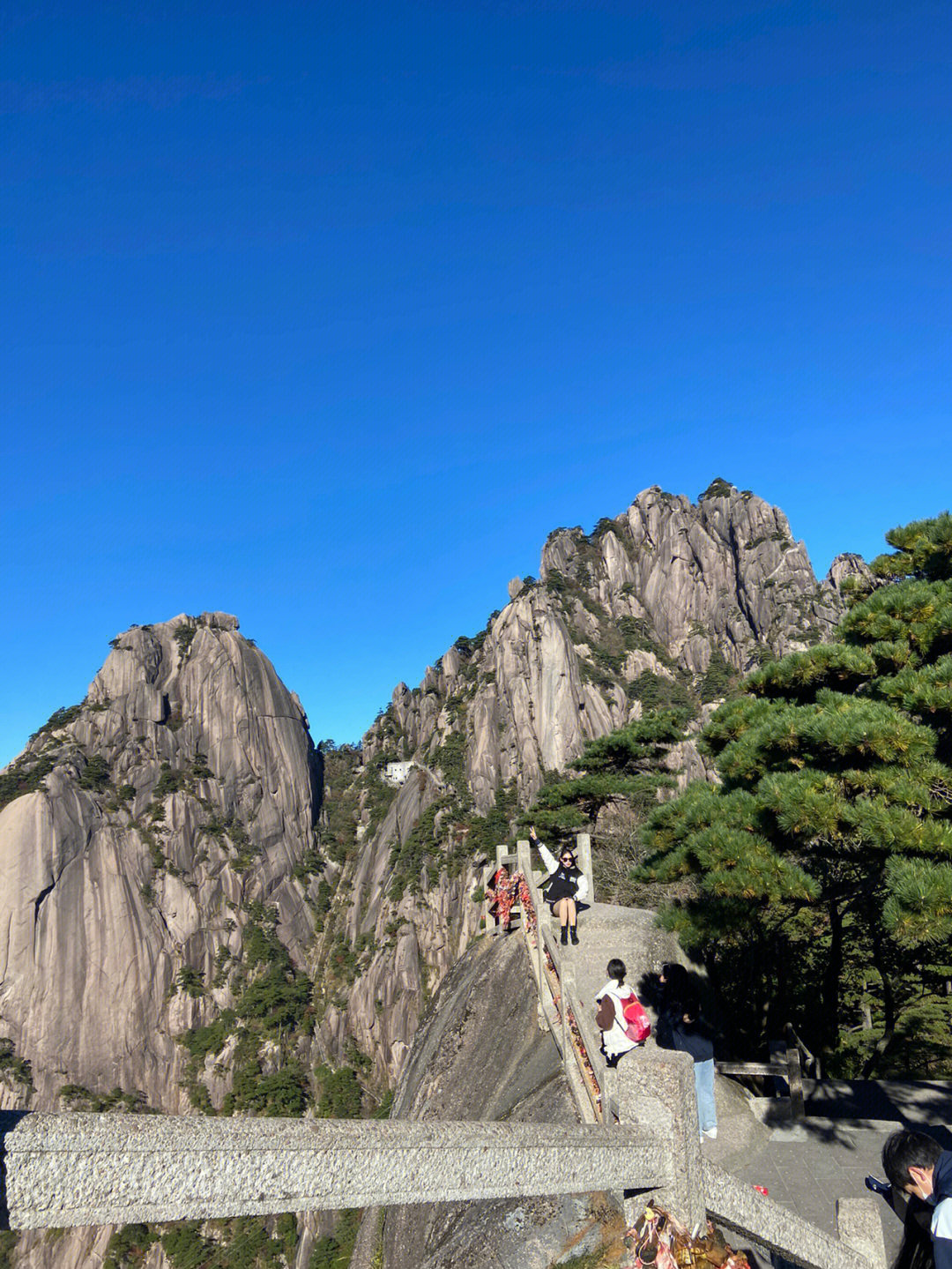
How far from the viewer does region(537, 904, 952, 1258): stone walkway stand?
20.1 feet

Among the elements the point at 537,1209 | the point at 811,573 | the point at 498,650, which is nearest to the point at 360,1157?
the point at 537,1209

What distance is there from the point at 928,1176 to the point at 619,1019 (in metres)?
3.19

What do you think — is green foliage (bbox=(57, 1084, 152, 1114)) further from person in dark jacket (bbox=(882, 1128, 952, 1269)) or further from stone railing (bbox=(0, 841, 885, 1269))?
person in dark jacket (bbox=(882, 1128, 952, 1269))

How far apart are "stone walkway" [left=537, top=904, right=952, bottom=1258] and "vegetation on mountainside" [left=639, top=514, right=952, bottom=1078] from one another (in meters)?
0.71

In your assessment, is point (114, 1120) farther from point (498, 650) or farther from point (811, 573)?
point (811, 573)

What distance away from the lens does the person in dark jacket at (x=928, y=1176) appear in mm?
2479

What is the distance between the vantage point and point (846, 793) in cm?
606

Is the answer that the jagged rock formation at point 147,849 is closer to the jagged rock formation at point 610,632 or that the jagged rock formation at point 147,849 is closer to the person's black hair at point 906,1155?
the jagged rock formation at point 610,632

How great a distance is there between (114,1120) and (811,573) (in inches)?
4147

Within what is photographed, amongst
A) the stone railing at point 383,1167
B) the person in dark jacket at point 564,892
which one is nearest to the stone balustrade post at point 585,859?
the person in dark jacket at point 564,892

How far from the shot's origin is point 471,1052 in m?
10.7

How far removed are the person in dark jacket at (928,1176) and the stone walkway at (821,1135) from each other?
3229mm

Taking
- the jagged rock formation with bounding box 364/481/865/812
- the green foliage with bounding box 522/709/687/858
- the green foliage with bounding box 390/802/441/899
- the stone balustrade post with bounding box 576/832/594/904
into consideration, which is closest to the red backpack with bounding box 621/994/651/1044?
the stone balustrade post with bounding box 576/832/594/904

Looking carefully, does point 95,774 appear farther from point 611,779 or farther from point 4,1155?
point 4,1155
